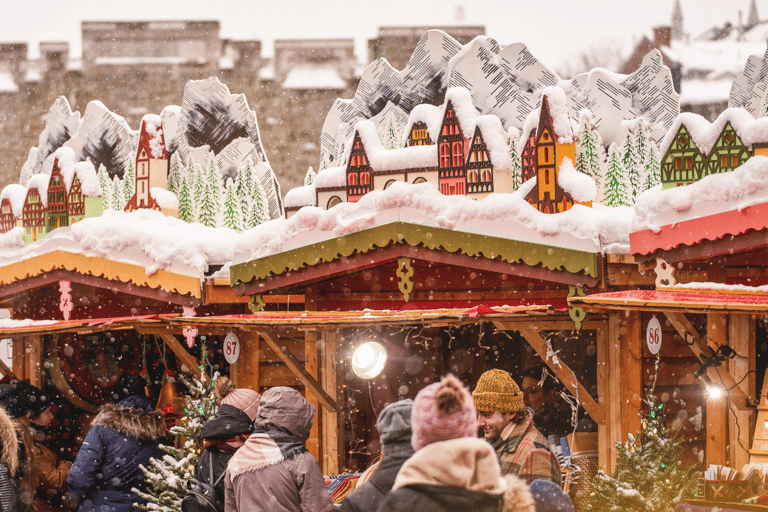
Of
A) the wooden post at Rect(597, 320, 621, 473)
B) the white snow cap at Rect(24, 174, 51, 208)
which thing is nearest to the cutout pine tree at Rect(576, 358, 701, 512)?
the wooden post at Rect(597, 320, 621, 473)

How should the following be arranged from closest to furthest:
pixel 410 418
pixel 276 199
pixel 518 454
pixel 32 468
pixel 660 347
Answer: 1. pixel 410 418
2. pixel 518 454
3. pixel 32 468
4. pixel 660 347
5. pixel 276 199

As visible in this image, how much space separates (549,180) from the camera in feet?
25.0

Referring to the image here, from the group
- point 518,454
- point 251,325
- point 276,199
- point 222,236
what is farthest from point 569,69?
point 518,454

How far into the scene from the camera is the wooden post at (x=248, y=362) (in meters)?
10.0

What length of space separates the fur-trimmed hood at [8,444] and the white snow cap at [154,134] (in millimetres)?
5639

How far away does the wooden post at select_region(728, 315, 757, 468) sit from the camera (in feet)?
21.7

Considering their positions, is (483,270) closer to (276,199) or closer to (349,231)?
(349,231)

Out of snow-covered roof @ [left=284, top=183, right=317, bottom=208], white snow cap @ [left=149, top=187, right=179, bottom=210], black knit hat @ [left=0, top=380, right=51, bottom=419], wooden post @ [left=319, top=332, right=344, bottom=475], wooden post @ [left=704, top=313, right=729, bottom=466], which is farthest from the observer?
white snow cap @ [left=149, top=187, right=179, bottom=210]

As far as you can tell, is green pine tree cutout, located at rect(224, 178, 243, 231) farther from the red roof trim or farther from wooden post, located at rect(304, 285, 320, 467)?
the red roof trim

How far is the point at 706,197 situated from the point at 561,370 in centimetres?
200

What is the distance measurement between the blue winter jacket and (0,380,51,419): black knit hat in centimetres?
79

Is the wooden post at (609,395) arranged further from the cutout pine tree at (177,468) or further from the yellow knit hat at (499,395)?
the cutout pine tree at (177,468)

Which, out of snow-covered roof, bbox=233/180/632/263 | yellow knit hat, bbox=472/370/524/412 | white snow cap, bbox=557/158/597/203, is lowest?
yellow knit hat, bbox=472/370/524/412

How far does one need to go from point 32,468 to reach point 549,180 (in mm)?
4847
